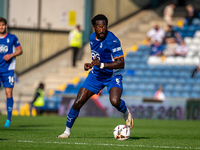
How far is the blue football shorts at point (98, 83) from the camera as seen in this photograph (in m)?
6.79

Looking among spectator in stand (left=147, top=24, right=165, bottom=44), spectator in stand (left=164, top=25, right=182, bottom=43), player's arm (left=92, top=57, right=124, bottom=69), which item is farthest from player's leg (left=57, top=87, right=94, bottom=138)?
spectator in stand (left=164, top=25, right=182, bottom=43)

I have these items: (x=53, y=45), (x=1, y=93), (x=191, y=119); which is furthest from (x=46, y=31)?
(x=191, y=119)

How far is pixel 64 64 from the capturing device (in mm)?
22453

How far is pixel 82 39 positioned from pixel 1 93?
18.4ft

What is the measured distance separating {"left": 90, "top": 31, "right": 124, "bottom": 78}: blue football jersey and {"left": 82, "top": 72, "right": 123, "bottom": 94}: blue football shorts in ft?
0.23

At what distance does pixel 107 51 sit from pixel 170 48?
13.6 m

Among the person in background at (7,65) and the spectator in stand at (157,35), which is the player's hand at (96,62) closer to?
the person in background at (7,65)

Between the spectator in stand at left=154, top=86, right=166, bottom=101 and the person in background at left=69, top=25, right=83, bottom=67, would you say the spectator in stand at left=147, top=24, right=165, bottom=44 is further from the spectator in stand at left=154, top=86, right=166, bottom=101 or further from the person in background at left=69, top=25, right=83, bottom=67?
the spectator in stand at left=154, top=86, right=166, bottom=101

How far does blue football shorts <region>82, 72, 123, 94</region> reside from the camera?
6787 millimetres

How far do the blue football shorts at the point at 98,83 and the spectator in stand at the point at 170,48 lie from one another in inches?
526

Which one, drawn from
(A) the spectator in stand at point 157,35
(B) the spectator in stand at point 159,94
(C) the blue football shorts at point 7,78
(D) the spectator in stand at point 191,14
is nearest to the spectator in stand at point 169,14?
(D) the spectator in stand at point 191,14

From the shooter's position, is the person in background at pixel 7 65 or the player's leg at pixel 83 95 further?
the person in background at pixel 7 65

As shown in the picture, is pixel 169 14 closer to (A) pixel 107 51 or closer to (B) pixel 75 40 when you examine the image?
(B) pixel 75 40

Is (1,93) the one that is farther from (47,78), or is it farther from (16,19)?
(16,19)
